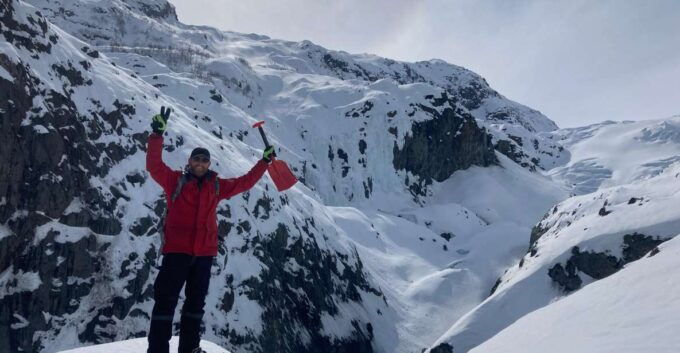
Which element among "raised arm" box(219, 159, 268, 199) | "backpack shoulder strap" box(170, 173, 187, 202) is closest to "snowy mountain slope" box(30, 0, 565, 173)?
"raised arm" box(219, 159, 268, 199)

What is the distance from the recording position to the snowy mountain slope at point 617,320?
573 cm

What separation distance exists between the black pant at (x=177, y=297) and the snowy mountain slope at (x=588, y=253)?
27.1 meters

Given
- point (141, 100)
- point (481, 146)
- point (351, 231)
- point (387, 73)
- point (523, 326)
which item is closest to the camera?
point (523, 326)

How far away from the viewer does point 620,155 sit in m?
160

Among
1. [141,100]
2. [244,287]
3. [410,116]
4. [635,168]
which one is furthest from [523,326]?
[635,168]

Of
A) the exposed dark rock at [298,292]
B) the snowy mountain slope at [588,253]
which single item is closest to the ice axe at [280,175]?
the exposed dark rock at [298,292]

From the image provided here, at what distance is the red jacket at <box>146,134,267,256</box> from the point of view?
6.96 metres

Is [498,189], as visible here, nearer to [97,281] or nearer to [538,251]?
[538,251]

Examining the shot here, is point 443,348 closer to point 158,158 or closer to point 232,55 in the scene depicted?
point 158,158

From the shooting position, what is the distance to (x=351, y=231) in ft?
193

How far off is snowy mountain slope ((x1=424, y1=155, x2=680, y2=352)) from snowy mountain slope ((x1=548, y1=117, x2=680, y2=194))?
8841cm

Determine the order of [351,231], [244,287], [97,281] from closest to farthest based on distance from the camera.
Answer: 1. [97,281]
2. [244,287]
3. [351,231]

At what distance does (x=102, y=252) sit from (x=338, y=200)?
160ft

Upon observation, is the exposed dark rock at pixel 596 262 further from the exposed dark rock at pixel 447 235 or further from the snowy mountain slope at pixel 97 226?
the exposed dark rock at pixel 447 235
